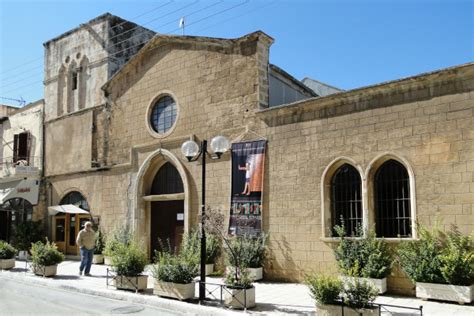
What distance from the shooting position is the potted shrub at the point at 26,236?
1895 cm

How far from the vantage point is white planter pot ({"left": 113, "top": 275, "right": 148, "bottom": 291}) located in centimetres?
1062

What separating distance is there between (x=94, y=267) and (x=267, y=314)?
9.31m

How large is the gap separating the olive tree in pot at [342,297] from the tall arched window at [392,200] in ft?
10.7

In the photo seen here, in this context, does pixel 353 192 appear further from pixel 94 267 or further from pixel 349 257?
pixel 94 267

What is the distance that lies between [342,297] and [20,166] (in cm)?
1701

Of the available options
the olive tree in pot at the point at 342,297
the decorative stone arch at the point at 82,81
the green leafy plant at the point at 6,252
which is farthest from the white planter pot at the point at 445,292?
the decorative stone arch at the point at 82,81

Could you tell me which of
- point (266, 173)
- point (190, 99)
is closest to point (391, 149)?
point (266, 173)

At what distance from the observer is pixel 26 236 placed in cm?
1909

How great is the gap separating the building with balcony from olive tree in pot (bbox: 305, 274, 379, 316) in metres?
16.1

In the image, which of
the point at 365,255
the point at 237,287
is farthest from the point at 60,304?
the point at 365,255

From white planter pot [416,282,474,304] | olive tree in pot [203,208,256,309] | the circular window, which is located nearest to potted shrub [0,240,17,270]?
the circular window

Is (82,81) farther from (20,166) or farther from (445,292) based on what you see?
(445,292)

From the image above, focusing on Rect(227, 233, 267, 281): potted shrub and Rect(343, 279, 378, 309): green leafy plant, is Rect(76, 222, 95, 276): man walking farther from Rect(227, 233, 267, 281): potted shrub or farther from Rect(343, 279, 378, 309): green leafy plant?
Rect(343, 279, 378, 309): green leafy plant

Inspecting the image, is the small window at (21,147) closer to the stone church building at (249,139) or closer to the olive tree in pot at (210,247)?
the stone church building at (249,139)
